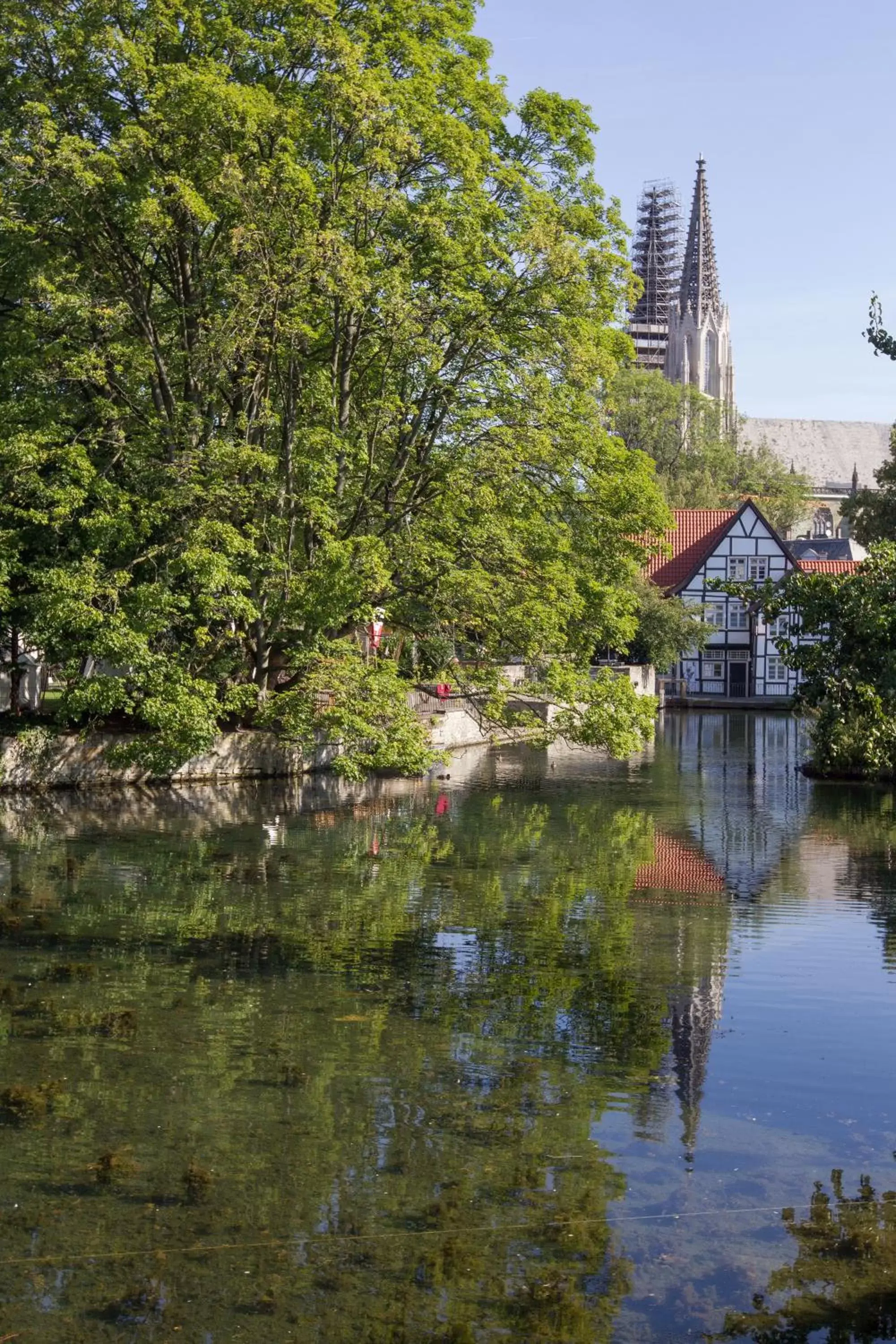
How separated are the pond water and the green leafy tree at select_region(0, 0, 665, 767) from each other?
8.37m

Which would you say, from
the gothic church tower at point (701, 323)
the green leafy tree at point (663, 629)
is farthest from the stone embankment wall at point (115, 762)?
the gothic church tower at point (701, 323)

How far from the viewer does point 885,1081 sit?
10945 millimetres

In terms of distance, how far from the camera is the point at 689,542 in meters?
77.0

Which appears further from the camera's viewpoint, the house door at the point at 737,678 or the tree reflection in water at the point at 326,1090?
the house door at the point at 737,678

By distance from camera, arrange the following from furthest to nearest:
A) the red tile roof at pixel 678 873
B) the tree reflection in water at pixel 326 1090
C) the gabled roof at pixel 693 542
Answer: the gabled roof at pixel 693 542 → the red tile roof at pixel 678 873 → the tree reflection in water at pixel 326 1090

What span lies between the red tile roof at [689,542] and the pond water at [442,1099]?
176ft

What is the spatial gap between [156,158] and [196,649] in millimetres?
8892

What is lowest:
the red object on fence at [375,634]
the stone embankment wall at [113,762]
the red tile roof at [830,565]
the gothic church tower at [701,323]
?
the stone embankment wall at [113,762]

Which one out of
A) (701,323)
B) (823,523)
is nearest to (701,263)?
(701,323)

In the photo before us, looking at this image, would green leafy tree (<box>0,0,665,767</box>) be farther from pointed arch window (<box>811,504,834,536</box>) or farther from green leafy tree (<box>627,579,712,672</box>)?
pointed arch window (<box>811,504,834,536</box>)

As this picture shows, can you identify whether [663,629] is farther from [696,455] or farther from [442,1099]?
[442,1099]

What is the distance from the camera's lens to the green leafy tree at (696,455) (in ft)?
315

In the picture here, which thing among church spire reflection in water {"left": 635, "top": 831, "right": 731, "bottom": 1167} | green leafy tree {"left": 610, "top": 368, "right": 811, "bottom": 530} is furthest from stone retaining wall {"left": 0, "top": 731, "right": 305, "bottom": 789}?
green leafy tree {"left": 610, "top": 368, "right": 811, "bottom": 530}

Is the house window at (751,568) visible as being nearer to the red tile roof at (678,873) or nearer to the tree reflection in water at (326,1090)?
the red tile roof at (678,873)
